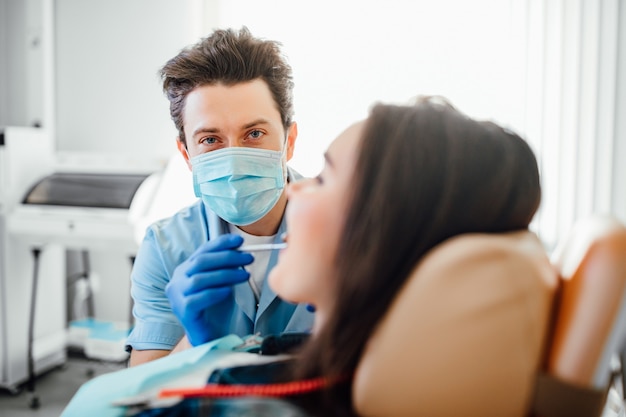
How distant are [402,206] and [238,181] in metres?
0.63

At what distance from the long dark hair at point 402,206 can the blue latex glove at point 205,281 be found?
1.29ft

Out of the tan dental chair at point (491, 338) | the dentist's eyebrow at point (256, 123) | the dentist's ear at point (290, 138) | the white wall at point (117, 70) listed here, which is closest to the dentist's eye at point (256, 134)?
the dentist's eyebrow at point (256, 123)

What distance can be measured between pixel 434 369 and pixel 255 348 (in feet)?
1.28

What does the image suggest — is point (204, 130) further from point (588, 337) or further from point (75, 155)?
point (75, 155)

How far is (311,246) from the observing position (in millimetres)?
605

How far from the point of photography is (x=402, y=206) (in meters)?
0.54

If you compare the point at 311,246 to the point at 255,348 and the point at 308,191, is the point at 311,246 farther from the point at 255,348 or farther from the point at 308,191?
the point at 255,348

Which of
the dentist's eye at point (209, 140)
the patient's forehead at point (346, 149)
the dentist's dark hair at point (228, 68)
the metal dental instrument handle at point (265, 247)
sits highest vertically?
the dentist's dark hair at point (228, 68)

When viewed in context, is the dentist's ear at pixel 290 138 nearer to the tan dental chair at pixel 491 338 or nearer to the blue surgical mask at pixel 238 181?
the blue surgical mask at pixel 238 181

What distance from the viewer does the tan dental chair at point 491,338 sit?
48cm

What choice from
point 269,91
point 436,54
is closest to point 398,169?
point 269,91

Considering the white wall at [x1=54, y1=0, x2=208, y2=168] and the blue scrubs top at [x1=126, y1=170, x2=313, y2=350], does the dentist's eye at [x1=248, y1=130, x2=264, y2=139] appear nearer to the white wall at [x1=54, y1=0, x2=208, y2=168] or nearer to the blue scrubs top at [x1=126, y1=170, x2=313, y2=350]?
the blue scrubs top at [x1=126, y1=170, x2=313, y2=350]

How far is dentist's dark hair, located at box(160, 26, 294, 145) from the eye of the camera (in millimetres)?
1140

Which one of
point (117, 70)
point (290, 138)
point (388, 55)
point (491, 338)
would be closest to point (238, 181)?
point (290, 138)
